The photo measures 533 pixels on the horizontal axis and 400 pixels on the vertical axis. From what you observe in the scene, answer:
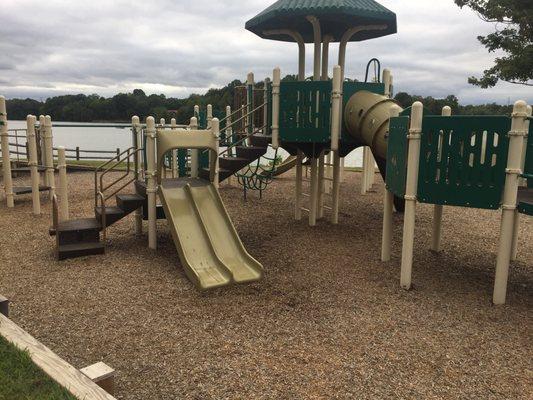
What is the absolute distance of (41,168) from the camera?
427 inches

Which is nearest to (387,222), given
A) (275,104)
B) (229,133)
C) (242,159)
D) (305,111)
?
(305,111)

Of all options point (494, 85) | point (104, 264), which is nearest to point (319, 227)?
point (104, 264)

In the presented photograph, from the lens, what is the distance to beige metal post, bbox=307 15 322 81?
8266 mm

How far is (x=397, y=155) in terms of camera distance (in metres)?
6.11

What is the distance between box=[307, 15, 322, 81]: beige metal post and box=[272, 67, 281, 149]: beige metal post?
131 centimetres

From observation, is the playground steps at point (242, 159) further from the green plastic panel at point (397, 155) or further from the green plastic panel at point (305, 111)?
the green plastic panel at point (397, 155)

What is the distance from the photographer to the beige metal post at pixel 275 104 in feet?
25.5

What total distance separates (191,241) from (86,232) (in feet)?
6.25

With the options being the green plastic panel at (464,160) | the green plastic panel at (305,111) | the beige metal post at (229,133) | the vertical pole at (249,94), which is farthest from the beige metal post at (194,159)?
the green plastic panel at (464,160)

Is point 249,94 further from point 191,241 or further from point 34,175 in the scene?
point 34,175

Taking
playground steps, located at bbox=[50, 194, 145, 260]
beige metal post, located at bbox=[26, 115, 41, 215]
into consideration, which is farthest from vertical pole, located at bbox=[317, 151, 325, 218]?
beige metal post, located at bbox=[26, 115, 41, 215]

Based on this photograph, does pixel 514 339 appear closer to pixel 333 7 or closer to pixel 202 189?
pixel 202 189

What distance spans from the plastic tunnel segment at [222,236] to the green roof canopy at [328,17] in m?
3.37

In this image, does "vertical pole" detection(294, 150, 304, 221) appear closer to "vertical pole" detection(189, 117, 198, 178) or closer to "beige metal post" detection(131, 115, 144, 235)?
"vertical pole" detection(189, 117, 198, 178)
